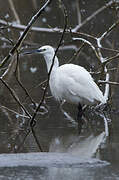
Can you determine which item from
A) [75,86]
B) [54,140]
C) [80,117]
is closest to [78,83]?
[75,86]

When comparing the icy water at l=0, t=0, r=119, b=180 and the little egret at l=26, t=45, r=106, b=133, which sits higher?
the little egret at l=26, t=45, r=106, b=133

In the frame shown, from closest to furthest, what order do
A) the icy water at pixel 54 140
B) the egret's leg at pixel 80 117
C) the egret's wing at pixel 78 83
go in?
the icy water at pixel 54 140 < the egret's leg at pixel 80 117 < the egret's wing at pixel 78 83

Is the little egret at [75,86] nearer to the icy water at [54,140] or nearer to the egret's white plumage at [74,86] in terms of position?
the egret's white plumage at [74,86]

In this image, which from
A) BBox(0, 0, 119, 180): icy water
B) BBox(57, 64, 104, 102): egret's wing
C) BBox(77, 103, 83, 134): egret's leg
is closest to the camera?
BBox(0, 0, 119, 180): icy water

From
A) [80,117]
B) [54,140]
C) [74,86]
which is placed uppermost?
[74,86]

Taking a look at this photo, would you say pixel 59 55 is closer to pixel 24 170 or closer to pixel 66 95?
→ pixel 66 95

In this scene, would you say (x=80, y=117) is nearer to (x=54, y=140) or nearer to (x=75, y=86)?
(x=75, y=86)

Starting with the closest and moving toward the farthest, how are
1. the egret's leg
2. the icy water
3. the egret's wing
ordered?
1. the icy water
2. the egret's leg
3. the egret's wing

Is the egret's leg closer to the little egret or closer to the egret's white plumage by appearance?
the little egret

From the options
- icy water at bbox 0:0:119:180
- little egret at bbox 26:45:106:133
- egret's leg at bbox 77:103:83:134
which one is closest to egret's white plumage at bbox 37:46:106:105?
little egret at bbox 26:45:106:133

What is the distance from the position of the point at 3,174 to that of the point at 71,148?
1.48 metres

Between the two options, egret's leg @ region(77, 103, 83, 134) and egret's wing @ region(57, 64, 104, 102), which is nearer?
egret's leg @ region(77, 103, 83, 134)

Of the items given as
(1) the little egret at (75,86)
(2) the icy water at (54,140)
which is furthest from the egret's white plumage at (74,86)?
(2) the icy water at (54,140)

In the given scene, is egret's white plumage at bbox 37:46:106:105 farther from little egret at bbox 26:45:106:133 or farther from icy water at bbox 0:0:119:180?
icy water at bbox 0:0:119:180
